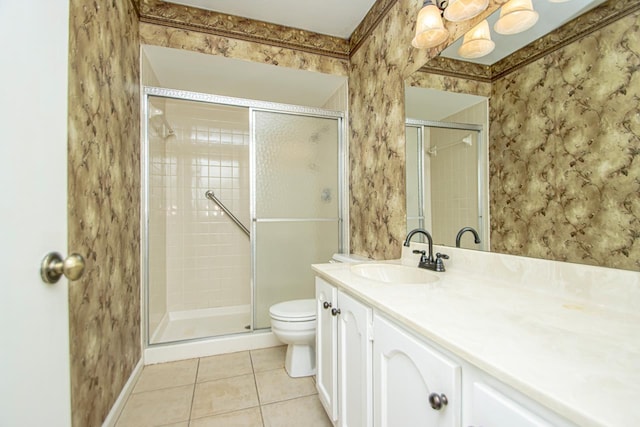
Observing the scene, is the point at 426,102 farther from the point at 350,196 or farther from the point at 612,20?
the point at 350,196

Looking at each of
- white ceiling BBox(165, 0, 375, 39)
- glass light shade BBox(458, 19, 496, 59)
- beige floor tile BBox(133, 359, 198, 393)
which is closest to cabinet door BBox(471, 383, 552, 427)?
glass light shade BBox(458, 19, 496, 59)

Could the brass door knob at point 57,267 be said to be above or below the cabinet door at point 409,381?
above

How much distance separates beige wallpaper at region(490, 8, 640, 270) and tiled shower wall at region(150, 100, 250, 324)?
8.59 ft

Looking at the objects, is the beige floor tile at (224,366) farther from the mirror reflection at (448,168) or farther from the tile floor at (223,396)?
the mirror reflection at (448,168)

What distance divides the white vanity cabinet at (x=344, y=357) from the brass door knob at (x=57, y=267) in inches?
31.7

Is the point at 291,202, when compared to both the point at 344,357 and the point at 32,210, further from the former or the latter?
the point at 32,210

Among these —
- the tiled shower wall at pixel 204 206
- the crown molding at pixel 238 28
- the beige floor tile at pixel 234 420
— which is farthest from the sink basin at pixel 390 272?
the tiled shower wall at pixel 204 206

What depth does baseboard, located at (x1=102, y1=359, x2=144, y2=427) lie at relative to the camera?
4.50ft

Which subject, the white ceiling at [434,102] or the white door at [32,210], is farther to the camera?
the white ceiling at [434,102]

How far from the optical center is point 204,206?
3.09 meters

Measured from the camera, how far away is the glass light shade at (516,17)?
102 cm

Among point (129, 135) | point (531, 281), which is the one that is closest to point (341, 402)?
point (531, 281)

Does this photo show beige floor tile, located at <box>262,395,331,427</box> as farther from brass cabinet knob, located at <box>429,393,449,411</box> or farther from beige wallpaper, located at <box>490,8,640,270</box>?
beige wallpaper, located at <box>490,8,640,270</box>

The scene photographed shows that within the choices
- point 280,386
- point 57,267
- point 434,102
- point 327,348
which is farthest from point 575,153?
point 280,386
